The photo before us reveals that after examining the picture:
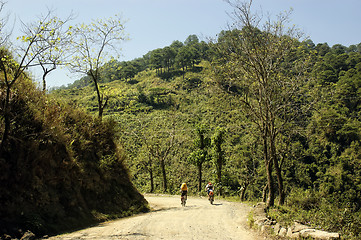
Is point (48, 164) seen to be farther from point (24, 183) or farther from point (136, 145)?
point (136, 145)

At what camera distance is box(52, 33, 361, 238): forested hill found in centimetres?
1380

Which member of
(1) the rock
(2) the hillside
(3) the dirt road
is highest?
(2) the hillside

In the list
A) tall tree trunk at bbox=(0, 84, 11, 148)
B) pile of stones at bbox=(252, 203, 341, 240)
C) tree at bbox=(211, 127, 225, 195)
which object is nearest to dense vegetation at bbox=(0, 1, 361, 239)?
tall tree trunk at bbox=(0, 84, 11, 148)

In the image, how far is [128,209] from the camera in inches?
552

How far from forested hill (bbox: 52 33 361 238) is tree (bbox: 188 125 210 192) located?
0.14m

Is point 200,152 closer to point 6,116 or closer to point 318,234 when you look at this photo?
point 318,234

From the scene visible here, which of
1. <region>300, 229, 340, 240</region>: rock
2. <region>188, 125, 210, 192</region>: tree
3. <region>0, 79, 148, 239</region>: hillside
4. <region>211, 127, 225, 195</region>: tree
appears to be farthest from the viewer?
<region>188, 125, 210, 192</region>: tree

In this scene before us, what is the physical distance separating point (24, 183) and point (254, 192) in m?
36.9

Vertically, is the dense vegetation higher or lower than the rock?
higher

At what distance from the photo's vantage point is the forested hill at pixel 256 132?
1380 cm

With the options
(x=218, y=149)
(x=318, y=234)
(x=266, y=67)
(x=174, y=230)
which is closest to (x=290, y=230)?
(x=318, y=234)

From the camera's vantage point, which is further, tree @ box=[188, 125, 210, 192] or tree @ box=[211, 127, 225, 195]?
tree @ box=[188, 125, 210, 192]

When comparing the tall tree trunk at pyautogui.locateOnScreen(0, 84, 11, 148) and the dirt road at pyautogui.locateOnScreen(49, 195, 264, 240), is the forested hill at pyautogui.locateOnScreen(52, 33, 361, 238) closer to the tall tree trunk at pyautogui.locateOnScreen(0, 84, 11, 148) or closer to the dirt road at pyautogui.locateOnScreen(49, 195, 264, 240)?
the dirt road at pyautogui.locateOnScreen(49, 195, 264, 240)

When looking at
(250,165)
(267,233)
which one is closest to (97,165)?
(267,233)
